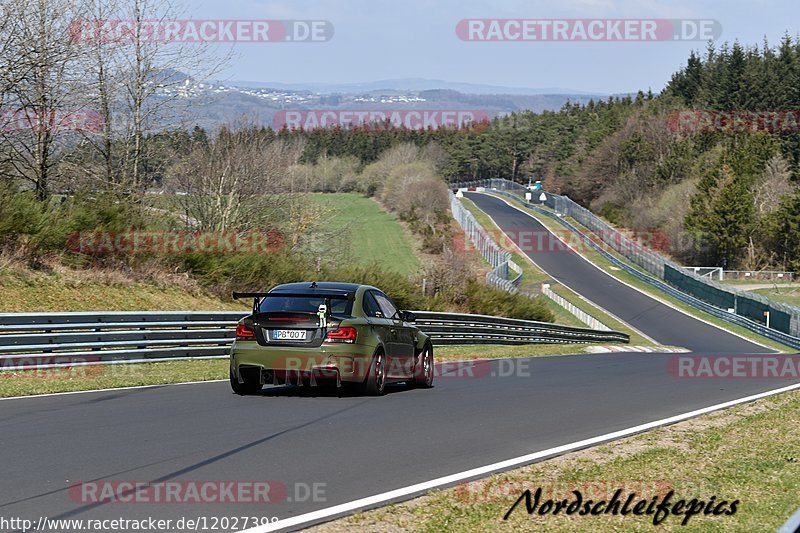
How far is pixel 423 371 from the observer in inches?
608

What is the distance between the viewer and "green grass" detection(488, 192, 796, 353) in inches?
2096

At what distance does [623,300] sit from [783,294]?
59.0 feet

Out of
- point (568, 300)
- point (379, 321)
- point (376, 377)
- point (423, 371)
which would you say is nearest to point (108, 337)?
point (423, 371)

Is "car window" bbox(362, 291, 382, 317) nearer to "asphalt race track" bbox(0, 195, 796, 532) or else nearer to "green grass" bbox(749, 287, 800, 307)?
"asphalt race track" bbox(0, 195, 796, 532)

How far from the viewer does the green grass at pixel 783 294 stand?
7316 cm

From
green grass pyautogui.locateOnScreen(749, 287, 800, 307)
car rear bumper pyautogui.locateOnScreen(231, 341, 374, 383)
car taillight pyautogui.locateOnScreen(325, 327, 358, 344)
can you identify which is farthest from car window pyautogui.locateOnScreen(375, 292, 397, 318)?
green grass pyautogui.locateOnScreen(749, 287, 800, 307)

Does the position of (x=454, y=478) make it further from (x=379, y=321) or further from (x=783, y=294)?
(x=783, y=294)

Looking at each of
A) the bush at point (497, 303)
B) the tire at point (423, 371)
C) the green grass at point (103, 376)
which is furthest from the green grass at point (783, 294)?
the green grass at point (103, 376)

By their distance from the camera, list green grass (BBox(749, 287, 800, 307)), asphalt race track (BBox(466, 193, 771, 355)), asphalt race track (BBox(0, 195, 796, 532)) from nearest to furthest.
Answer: asphalt race track (BBox(0, 195, 796, 532))
asphalt race track (BBox(466, 193, 771, 355))
green grass (BBox(749, 287, 800, 307))

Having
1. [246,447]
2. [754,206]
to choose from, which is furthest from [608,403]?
[754,206]

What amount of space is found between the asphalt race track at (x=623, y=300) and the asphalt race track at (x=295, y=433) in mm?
26633

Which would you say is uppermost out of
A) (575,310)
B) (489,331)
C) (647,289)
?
(489,331)

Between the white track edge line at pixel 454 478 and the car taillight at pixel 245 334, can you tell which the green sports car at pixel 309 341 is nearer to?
the car taillight at pixel 245 334

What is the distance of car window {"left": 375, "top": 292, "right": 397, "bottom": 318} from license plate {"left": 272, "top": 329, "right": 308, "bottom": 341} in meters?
1.77
